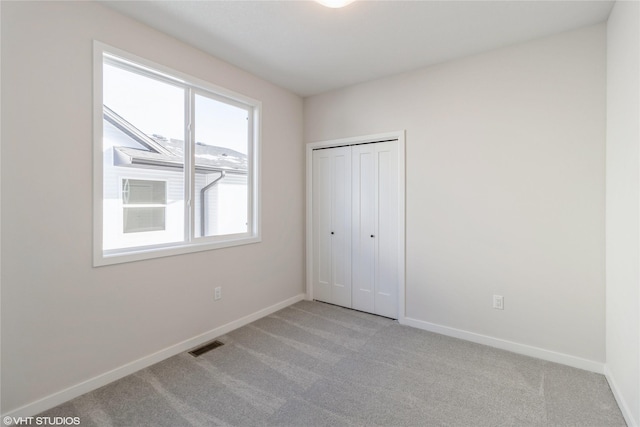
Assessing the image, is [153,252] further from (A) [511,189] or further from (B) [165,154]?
(A) [511,189]

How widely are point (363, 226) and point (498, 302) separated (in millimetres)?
1506

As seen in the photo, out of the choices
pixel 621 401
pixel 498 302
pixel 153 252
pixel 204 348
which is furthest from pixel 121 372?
pixel 621 401

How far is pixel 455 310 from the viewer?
2.87 metres

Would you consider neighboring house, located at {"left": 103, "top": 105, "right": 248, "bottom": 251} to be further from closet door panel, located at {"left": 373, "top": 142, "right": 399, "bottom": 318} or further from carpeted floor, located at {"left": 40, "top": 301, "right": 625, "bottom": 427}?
closet door panel, located at {"left": 373, "top": 142, "right": 399, "bottom": 318}

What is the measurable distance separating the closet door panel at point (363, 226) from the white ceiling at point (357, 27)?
1004 mm

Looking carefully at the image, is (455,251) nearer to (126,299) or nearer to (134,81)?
(126,299)

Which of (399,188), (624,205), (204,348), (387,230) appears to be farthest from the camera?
(387,230)

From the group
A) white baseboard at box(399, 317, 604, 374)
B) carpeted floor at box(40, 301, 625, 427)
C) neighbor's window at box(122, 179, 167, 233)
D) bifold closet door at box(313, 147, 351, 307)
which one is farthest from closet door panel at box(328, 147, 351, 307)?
neighbor's window at box(122, 179, 167, 233)

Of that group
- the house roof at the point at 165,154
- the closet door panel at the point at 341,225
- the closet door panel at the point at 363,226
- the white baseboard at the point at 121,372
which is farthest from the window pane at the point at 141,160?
the closet door panel at the point at 363,226

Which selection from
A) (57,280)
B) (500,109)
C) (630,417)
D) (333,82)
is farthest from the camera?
(333,82)

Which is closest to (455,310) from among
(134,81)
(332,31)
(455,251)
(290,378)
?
(455,251)

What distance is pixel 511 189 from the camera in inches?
101

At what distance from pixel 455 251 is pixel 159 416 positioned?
2650 mm

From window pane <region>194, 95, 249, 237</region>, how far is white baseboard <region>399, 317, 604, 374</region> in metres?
2.14
